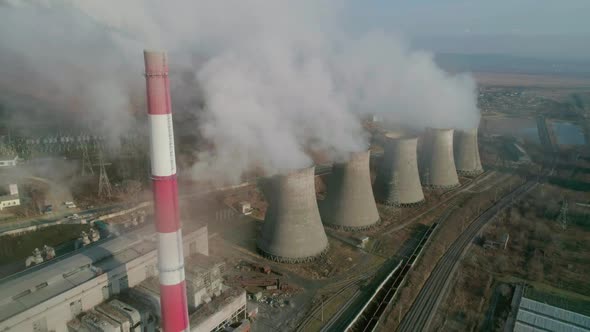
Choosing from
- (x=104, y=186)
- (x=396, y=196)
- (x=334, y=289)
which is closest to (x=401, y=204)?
(x=396, y=196)

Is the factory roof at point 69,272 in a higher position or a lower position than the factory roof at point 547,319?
higher

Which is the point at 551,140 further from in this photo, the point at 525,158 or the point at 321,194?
the point at 321,194

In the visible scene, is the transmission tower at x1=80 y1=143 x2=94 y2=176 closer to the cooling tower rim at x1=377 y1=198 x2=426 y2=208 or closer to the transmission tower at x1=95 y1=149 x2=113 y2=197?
the transmission tower at x1=95 y1=149 x2=113 y2=197

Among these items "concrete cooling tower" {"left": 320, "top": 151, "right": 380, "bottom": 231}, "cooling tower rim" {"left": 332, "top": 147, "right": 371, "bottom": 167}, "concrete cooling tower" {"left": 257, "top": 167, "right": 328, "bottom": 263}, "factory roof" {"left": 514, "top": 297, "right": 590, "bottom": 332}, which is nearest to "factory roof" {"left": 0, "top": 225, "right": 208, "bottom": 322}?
"concrete cooling tower" {"left": 257, "top": 167, "right": 328, "bottom": 263}

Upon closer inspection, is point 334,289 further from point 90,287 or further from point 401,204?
point 401,204

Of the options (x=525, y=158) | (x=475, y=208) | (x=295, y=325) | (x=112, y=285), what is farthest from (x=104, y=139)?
(x=525, y=158)

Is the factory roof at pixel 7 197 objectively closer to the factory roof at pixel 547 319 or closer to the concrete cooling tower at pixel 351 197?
the concrete cooling tower at pixel 351 197

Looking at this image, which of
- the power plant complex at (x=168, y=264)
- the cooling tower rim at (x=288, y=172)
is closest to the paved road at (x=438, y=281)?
the power plant complex at (x=168, y=264)
